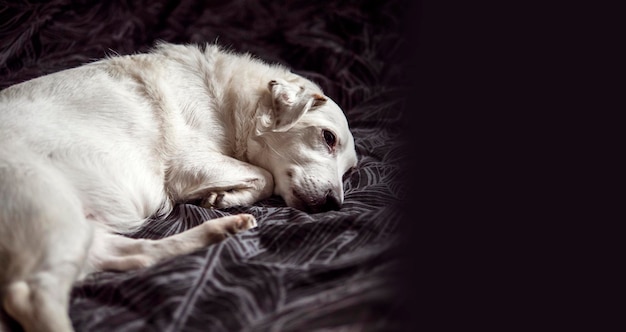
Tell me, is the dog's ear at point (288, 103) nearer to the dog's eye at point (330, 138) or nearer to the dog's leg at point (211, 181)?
the dog's eye at point (330, 138)

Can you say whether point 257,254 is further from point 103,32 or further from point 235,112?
point 103,32

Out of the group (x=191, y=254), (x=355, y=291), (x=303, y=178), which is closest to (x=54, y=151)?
(x=191, y=254)

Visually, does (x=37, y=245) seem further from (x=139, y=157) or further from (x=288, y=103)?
(x=288, y=103)

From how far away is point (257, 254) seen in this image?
1.81 metres

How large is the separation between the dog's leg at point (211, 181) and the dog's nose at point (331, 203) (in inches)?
11.6

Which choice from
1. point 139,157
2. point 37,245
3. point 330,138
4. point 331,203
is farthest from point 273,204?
point 37,245

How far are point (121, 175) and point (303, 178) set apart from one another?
0.68 meters

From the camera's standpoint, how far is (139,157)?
6.88ft

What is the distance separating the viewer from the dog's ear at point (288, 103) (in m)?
2.31

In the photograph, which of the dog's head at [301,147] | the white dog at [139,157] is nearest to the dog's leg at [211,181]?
the white dog at [139,157]

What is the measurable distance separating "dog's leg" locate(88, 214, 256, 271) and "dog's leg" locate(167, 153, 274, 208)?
0.30 meters

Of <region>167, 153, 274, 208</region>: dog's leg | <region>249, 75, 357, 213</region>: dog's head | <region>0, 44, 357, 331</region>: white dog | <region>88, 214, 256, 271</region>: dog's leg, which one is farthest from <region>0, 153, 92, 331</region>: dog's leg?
<region>249, 75, 357, 213</region>: dog's head

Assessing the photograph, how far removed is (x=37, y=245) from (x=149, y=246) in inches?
14.2

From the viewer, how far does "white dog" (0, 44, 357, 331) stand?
1554 mm
